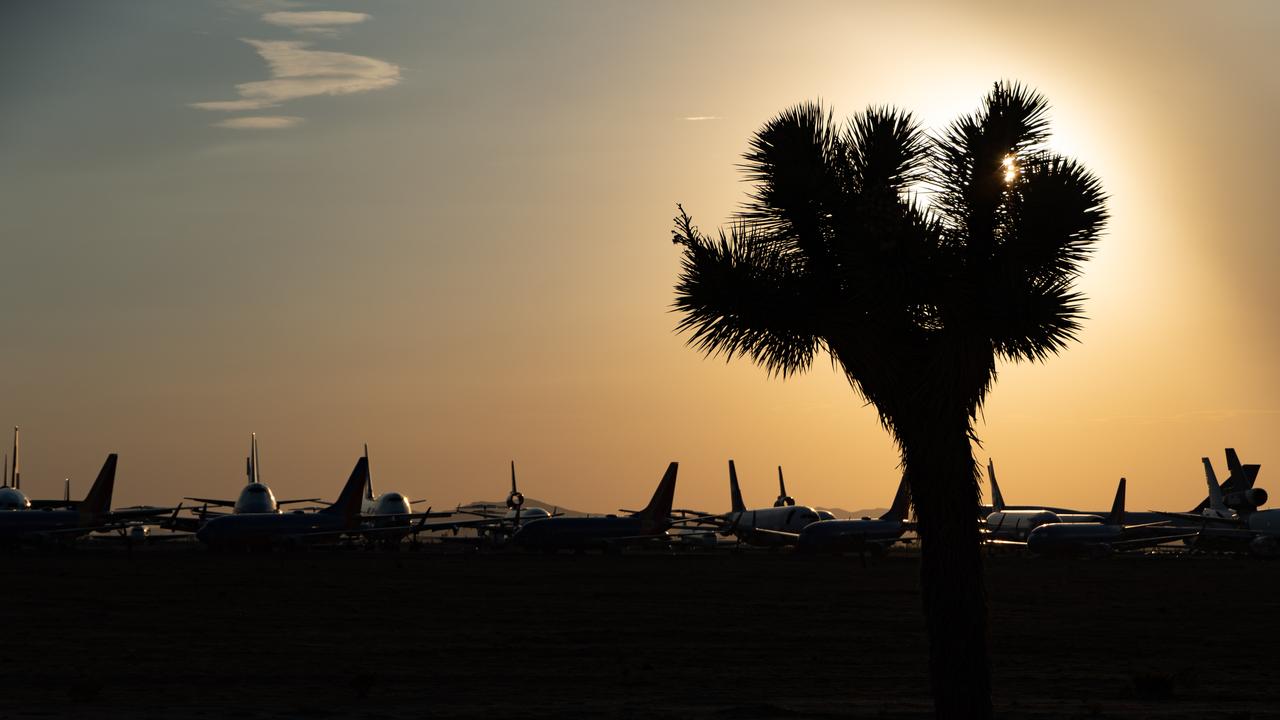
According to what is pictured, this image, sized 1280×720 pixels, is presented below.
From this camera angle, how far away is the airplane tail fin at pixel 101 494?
11156 centimetres

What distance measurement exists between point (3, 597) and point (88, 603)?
5327mm

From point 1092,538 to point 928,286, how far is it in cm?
11075

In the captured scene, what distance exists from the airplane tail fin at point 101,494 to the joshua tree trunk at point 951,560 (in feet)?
342

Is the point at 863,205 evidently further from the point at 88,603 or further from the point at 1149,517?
the point at 1149,517

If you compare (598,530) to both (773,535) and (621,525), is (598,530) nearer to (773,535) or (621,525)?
(621,525)

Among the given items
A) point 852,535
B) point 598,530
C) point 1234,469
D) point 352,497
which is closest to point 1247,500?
point 1234,469

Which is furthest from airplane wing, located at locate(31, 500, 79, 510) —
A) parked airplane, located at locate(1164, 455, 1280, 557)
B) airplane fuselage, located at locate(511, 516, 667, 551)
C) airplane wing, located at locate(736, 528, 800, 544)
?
parked airplane, located at locate(1164, 455, 1280, 557)

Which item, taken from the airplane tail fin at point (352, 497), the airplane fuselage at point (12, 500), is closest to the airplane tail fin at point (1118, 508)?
the airplane tail fin at point (352, 497)

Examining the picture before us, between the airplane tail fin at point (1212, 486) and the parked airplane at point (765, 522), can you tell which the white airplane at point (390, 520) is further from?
the airplane tail fin at point (1212, 486)

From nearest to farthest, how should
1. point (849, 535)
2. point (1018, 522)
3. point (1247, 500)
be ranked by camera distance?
point (849, 535) → point (1247, 500) → point (1018, 522)

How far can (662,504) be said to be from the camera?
124 meters

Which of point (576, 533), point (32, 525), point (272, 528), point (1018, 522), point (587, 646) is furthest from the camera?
point (1018, 522)

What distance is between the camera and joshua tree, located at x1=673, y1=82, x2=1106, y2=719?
2028cm

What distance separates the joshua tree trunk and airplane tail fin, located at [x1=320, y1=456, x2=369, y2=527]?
99581 millimetres
